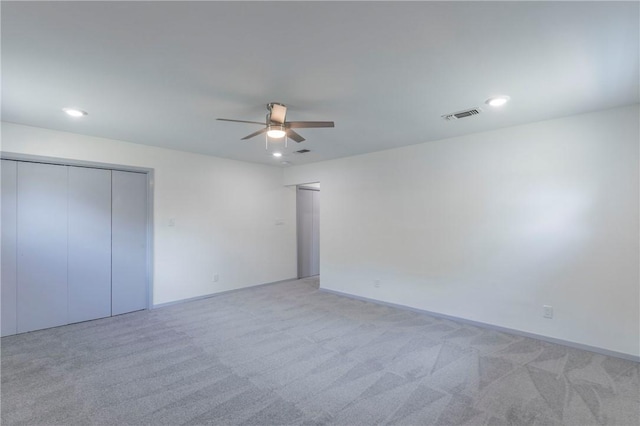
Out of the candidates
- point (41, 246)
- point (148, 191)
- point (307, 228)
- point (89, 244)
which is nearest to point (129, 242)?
point (89, 244)

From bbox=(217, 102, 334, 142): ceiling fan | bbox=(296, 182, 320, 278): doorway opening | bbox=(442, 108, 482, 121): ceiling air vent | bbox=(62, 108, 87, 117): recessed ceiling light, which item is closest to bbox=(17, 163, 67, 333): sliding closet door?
bbox=(62, 108, 87, 117): recessed ceiling light

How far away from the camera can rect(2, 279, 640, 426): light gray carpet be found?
2.23 meters

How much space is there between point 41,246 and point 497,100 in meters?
5.69

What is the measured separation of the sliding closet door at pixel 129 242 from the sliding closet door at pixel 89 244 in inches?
3.5

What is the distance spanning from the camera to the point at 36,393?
2492mm

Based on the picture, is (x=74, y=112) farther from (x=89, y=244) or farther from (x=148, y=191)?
(x=89, y=244)

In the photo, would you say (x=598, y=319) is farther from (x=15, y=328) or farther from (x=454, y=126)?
(x=15, y=328)

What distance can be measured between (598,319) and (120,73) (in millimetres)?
5118

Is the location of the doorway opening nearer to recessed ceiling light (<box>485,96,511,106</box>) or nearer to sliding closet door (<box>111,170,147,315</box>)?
sliding closet door (<box>111,170,147,315</box>)

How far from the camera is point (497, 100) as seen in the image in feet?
9.61

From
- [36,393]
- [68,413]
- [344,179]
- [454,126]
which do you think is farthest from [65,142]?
[454,126]

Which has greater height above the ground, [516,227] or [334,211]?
[334,211]

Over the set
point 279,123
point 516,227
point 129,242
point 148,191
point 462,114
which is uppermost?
point 462,114

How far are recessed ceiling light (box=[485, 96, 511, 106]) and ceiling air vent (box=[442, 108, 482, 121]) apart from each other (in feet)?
0.61
